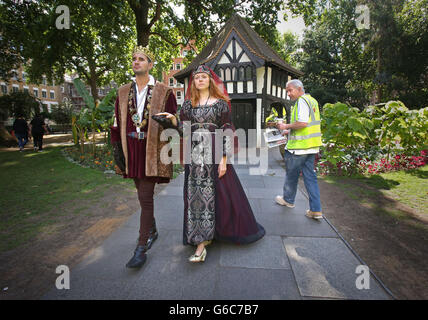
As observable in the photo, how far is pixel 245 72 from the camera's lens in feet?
44.5

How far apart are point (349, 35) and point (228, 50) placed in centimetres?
2681

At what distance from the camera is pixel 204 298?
2096mm

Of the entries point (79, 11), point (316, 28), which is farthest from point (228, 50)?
point (316, 28)

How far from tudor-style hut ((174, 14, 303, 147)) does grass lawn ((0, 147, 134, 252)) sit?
31.0 feet

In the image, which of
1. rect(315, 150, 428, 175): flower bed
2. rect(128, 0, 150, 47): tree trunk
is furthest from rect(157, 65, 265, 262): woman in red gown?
rect(128, 0, 150, 47): tree trunk

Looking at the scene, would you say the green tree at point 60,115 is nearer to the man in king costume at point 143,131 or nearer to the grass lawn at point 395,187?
the man in king costume at point 143,131

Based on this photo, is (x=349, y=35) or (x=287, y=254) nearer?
(x=287, y=254)

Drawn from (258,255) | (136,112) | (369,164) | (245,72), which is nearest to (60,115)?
(245,72)

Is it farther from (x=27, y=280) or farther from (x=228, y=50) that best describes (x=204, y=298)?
(x=228, y=50)

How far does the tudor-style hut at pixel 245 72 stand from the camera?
516 inches

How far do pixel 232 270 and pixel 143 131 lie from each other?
76.3 inches

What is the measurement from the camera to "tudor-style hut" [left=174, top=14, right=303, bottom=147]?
13117 millimetres

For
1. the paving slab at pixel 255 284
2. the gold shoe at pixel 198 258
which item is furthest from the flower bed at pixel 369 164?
the gold shoe at pixel 198 258

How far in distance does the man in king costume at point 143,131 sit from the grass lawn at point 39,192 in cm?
209
